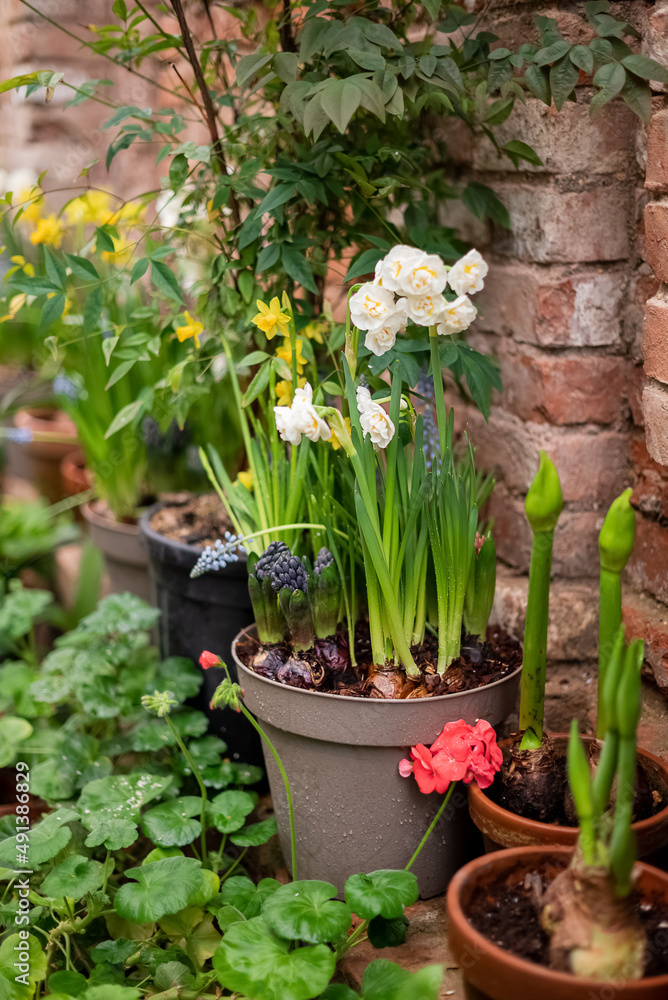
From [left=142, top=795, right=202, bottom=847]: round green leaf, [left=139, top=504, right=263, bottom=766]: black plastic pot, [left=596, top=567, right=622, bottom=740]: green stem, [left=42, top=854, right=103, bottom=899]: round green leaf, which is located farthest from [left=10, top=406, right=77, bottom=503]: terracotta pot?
[left=596, top=567, right=622, bottom=740]: green stem

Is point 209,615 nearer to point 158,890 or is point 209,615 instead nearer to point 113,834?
point 113,834

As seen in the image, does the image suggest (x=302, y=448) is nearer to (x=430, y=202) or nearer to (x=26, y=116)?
(x=430, y=202)

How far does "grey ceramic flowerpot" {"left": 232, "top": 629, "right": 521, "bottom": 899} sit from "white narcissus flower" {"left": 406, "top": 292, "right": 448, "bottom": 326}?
506mm

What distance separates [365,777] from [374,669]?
15 cm

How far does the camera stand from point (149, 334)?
5.67ft

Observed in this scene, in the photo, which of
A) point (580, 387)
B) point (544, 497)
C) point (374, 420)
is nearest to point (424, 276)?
point (374, 420)

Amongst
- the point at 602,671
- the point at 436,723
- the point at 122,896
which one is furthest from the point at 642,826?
the point at 122,896

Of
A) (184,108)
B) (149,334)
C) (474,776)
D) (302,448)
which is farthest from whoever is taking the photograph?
(184,108)

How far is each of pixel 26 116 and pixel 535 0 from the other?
265 centimetres

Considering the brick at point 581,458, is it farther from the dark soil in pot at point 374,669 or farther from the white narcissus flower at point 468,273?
the white narcissus flower at point 468,273

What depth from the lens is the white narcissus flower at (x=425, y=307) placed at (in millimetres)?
1083

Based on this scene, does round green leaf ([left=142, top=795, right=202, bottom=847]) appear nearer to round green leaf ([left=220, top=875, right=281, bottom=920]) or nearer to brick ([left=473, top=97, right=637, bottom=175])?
round green leaf ([left=220, top=875, right=281, bottom=920])

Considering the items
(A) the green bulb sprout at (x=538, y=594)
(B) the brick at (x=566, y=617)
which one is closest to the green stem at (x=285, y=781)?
(A) the green bulb sprout at (x=538, y=594)

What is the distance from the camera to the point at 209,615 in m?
1.74
